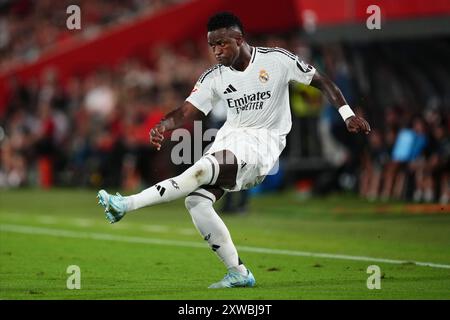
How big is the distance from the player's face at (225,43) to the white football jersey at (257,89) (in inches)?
11.3

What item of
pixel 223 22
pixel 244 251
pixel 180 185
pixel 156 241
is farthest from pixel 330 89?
pixel 156 241

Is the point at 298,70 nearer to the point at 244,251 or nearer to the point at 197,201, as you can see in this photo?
the point at 197,201

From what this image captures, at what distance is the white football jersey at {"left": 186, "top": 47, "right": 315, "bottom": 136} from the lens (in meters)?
9.99

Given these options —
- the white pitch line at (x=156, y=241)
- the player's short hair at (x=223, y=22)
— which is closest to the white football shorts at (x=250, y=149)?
the player's short hair at (x=223, y=22)

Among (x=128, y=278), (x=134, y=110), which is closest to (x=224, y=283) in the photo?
(x=128, y=278)

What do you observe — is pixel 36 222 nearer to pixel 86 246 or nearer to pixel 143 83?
pixel 86 246

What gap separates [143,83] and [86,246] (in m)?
14.6

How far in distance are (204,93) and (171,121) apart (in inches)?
20.5

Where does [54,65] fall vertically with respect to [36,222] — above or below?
above

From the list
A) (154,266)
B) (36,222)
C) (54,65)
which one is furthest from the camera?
(54,65)

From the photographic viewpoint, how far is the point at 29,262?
12086 mm

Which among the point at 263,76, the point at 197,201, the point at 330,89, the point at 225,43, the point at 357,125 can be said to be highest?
the point at 225,43

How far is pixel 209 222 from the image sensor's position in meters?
9.52
